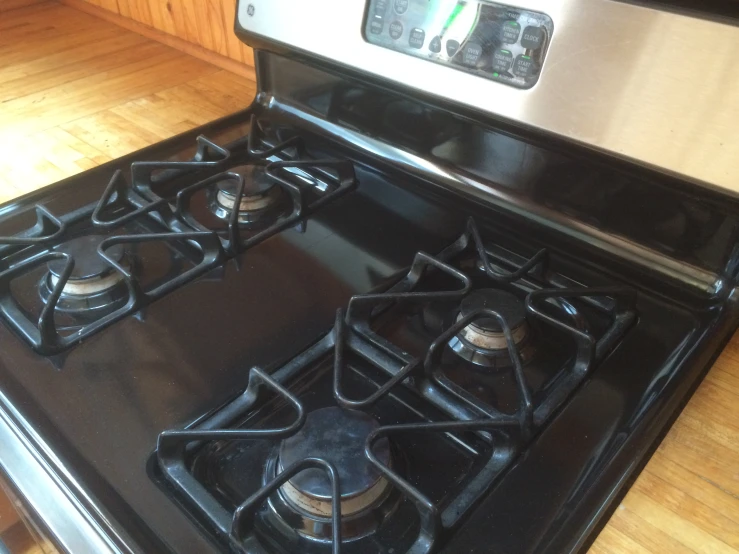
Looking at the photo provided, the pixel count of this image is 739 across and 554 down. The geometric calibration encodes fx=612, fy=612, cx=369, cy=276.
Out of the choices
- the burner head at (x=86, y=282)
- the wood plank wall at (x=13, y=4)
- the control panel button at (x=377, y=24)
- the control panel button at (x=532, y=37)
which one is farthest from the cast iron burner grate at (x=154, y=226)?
the wood plank wall at (x=13, y=4)

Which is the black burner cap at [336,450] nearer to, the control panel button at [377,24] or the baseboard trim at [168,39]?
the control panel button at [377,24]

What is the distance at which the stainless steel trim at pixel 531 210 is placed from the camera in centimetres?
54

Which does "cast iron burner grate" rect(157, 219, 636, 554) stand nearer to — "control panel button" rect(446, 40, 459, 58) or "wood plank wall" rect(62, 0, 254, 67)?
"control panel button" rect(446, 40, 459, 58)

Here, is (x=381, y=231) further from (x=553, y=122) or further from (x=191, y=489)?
(x=191, y=489)

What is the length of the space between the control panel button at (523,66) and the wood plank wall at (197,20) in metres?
0.58

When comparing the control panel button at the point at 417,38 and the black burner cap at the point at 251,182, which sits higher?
the control panel button at the point at 417,38

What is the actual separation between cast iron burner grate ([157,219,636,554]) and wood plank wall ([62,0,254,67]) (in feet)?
2.13

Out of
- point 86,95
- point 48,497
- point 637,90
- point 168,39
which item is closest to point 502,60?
point 637,90

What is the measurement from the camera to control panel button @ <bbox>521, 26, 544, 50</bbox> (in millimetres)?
518

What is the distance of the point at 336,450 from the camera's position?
41 centimetres

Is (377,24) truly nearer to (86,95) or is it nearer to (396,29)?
(396,29)

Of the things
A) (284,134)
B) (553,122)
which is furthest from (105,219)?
A: (553,122)

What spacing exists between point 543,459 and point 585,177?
0.86 feet

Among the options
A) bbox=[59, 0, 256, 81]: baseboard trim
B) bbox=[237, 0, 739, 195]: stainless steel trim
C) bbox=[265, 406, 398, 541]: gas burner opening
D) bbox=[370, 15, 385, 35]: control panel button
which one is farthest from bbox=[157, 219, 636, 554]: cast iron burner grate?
bbox=[59, 0, 256, 81]: baseboard trim
